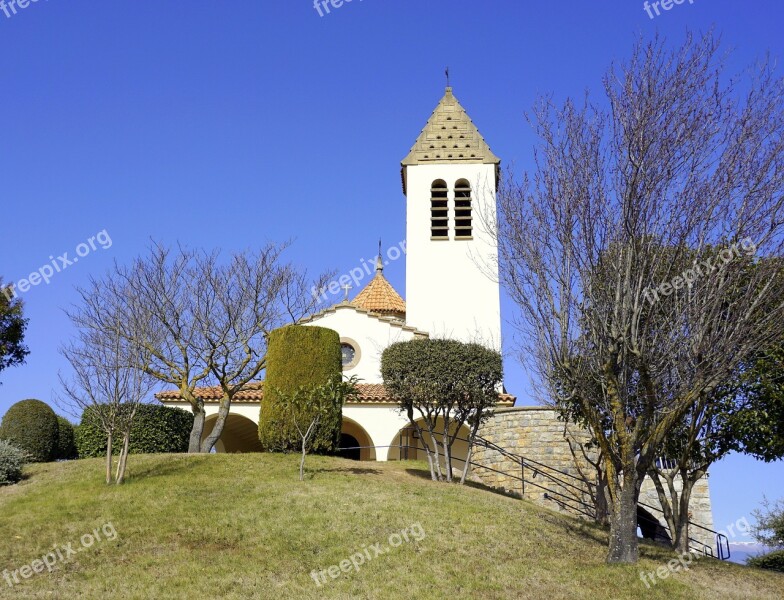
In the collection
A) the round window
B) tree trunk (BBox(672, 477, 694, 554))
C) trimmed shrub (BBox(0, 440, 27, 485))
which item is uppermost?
the round window

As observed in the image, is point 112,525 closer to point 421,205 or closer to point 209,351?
point 209,351

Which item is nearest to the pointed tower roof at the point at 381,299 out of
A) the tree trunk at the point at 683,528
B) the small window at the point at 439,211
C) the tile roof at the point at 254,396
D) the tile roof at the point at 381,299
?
the tile roof at the point at 381,299

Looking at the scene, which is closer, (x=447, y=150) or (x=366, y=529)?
(x=366, y=529)

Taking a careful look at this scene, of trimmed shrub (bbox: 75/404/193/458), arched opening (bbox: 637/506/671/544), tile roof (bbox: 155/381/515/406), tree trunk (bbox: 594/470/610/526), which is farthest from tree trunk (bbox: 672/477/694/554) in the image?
trimmed shrub (bbox: 75/404/193/458)

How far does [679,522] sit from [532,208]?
7.31 m

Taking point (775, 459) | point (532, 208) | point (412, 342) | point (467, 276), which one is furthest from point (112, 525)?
point (467, 276)

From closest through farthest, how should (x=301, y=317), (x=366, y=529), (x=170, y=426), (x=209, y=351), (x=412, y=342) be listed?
1. (x=366, y=529)
2. (x=412, y=342)
3. (x=170, y=426)
4. (x=209, y=351)
5. (x=301, y=317)

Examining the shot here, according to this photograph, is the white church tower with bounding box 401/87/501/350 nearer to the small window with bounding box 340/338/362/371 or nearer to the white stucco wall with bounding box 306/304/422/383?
the white stucco wall with bounding box 306/304/422/383

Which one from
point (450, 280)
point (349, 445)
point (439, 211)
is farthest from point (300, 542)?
point (439, 211)

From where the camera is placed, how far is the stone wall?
21969 mm

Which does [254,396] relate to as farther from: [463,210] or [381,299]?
[463,210]

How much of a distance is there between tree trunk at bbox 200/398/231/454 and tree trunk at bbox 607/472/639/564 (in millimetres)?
12036

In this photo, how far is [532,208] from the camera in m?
14.9

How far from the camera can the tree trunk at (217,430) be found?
22438 millimetres
